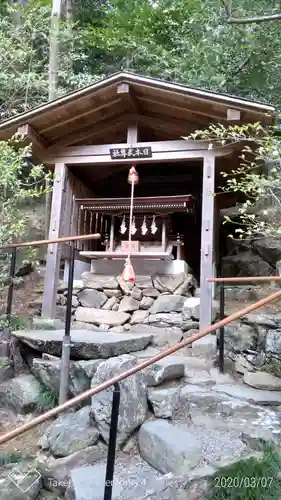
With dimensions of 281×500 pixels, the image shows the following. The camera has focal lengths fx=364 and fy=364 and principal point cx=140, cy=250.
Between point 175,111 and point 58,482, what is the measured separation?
537 cm

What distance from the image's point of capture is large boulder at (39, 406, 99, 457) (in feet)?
10.5

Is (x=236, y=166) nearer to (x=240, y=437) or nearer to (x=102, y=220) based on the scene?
(x=102, y=220)

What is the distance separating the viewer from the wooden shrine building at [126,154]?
5448 millimetres

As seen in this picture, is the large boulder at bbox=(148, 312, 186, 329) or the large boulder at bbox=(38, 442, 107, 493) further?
the large boulder at bbox=(148, 312, 186, 329)

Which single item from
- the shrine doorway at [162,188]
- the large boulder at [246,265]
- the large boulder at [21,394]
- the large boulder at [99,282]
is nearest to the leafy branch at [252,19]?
the shrine doorway at [162,188]

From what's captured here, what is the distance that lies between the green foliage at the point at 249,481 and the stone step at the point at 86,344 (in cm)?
195

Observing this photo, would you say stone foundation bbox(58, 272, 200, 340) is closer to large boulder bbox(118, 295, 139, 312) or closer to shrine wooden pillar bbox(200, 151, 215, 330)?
large boulder bbox(118, 295, 139, 312)

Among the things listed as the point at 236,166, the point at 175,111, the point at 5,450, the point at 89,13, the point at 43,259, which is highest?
the point at 89,13

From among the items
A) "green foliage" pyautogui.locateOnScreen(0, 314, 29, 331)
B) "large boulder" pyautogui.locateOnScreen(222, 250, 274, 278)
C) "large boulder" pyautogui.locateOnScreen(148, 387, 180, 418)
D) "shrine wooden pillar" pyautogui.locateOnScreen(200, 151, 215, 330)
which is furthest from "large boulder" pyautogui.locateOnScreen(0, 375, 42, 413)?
"large boulder" pyautogui.locateOnScreen(222, 250, 274, 278)

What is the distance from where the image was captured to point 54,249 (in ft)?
19.2

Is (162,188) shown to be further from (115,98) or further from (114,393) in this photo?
(114,393)

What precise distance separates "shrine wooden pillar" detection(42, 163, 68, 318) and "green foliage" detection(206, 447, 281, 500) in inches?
150

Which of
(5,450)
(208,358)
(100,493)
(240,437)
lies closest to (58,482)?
(100,493)

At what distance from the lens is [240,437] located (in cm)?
300
